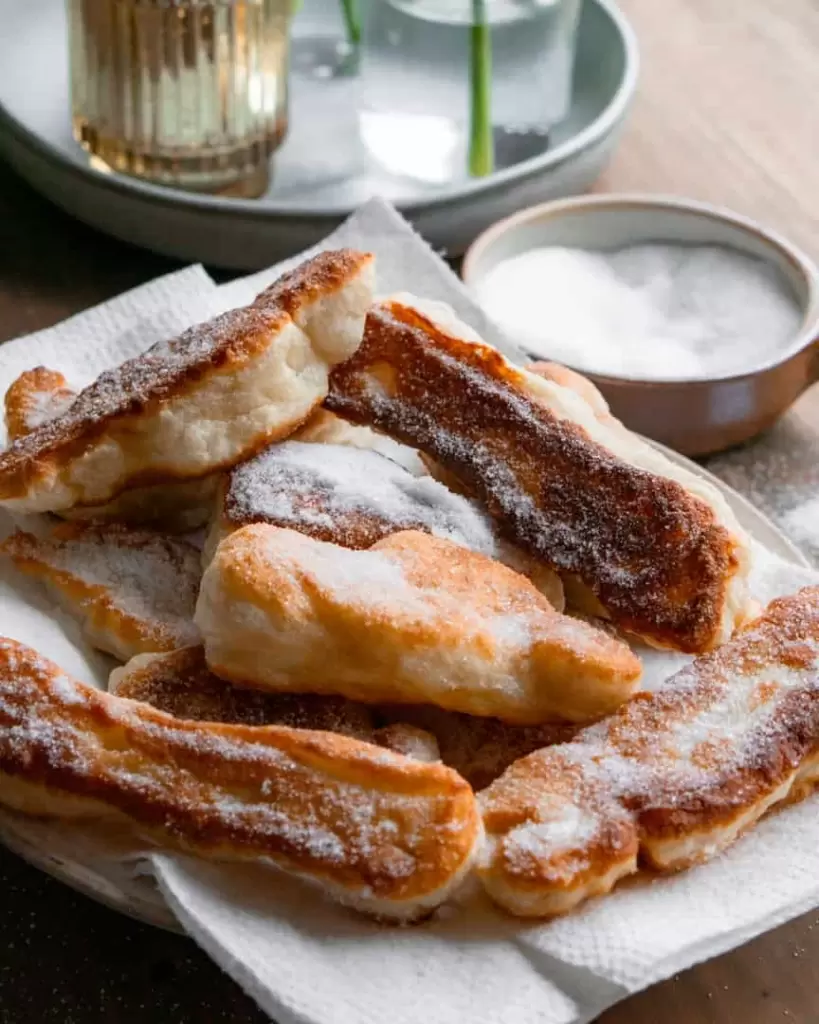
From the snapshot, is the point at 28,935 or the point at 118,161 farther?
the point at 118,161

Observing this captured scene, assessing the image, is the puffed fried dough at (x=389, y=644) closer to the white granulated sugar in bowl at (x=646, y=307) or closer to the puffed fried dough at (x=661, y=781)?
the puffed fried dough at (x=661, y=781)

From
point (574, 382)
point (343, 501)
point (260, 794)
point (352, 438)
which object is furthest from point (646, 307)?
point (260, 794)

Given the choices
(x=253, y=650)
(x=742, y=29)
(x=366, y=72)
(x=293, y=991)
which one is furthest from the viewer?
(x=742, y=29)

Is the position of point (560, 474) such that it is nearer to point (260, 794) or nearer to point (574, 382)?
point (574, 382)

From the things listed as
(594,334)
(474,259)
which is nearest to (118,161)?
(474,259)

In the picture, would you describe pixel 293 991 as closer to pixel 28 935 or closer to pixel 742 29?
pixel 28 935

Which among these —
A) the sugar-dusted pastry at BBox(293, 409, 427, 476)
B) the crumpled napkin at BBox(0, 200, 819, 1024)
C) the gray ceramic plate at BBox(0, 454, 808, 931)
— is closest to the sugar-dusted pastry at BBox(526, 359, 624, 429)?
the sugar-dusted pastry at BBox(293, 409, 427, 476)
